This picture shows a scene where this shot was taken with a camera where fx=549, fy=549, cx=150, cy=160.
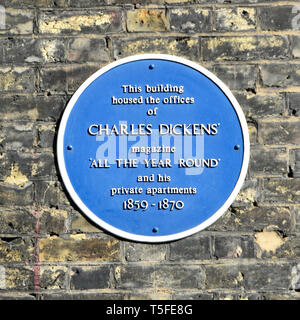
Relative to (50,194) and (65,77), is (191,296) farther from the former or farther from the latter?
(65,77)

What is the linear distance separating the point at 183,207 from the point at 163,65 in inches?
28.6

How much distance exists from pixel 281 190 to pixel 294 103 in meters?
0.44

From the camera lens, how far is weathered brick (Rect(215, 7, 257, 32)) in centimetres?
280

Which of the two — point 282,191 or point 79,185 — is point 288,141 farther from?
point 79,185

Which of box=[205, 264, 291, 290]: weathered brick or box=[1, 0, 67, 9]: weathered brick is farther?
box=[1, 0, 67, 9]: weathered brick

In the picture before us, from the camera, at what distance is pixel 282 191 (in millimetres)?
2764

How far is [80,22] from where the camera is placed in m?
2.83

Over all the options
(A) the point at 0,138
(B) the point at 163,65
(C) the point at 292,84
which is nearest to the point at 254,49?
(C) the point at 292,84

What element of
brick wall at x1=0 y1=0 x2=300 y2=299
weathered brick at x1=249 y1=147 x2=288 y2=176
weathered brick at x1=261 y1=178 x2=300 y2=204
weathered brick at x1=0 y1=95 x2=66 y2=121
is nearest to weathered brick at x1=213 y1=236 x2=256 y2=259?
brick wall at x1=0 y1=0 x2=300 y2=299

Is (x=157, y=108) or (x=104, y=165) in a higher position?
(x=157, y=108)

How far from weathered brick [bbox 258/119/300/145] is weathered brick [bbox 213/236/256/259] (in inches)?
19.8

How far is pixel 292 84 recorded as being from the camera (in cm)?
278

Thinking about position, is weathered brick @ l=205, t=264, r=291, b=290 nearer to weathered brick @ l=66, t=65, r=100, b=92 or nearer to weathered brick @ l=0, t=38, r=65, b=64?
weathered brick @ l=66, t=65, r=100, b=92

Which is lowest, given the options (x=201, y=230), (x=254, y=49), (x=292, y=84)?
(x=201, y=230)
